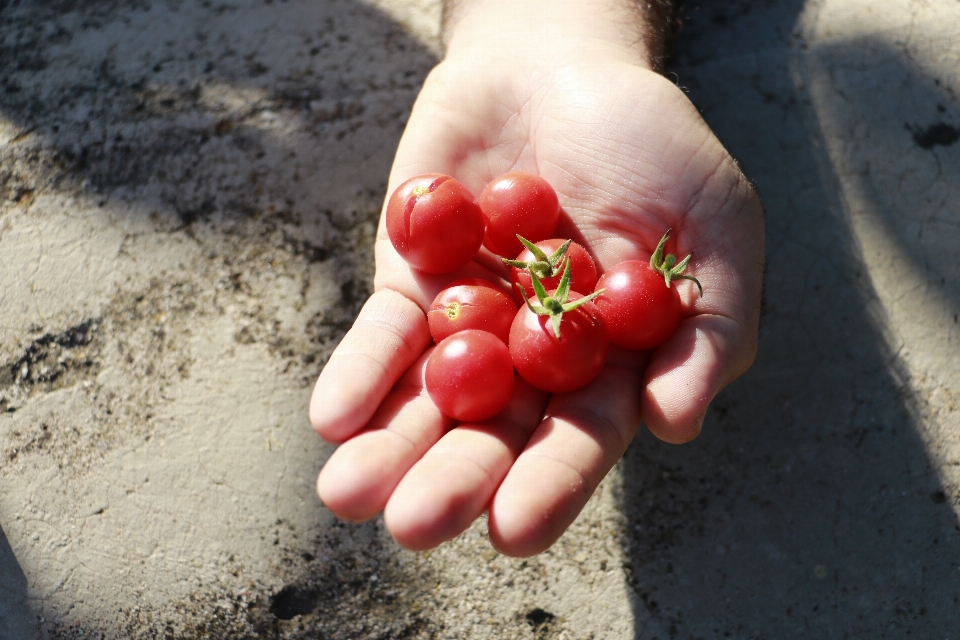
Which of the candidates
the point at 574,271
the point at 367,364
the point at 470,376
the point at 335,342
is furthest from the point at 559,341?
the point at 335,342

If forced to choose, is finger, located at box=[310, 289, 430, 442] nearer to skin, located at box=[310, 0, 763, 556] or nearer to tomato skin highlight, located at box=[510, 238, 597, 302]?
skin, located at box=[310, 0, 763, 556]

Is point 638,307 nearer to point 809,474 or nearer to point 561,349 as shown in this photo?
point 561,349

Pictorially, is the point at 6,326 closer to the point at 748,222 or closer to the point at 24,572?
the point at 24,572

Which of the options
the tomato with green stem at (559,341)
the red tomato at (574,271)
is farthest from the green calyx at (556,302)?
the red tomato at (574,271)

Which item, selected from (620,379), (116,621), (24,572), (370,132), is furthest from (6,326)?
(620,379)

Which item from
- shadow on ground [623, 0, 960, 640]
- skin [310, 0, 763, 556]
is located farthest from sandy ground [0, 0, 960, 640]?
skin [310, 0, 763, 556]

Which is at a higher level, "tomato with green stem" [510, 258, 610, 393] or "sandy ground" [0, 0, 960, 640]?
"tomato with green stem" [510, 258, 610, 393]
